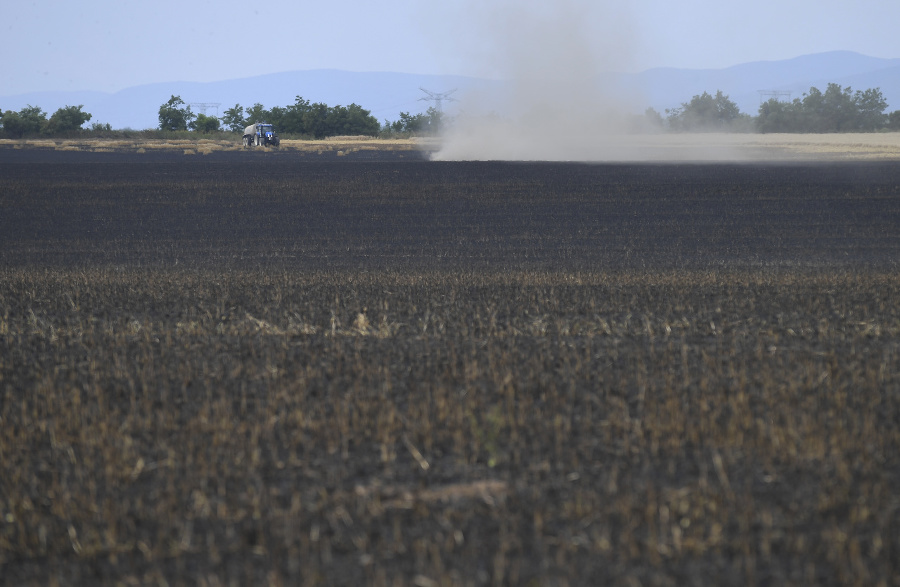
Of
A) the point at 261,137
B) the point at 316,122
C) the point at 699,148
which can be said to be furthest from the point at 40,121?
the point at 699,148

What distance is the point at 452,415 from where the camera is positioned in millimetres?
7598

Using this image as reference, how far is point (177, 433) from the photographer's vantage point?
24.1 ft

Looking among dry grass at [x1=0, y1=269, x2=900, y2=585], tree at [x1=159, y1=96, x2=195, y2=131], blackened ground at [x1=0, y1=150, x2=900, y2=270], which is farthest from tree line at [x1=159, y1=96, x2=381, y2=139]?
dry grass at [x1=0, y1=269, x2=900, y2=585]

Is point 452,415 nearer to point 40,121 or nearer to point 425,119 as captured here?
point 40,121

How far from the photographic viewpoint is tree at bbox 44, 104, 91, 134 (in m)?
103

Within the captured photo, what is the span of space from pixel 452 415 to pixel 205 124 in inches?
4555

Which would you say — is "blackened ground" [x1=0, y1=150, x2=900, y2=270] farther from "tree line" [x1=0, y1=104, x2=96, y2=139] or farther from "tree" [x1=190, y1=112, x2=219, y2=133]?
"tree" [x1=190, y1=112, x2=219, y2=133]

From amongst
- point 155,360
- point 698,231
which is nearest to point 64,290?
point 155,360

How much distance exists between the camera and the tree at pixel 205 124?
382ft

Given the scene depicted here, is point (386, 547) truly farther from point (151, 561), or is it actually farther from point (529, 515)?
point (151, 561)

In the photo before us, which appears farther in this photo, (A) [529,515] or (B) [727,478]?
(B) [727,478]

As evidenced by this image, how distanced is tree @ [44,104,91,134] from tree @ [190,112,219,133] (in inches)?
496

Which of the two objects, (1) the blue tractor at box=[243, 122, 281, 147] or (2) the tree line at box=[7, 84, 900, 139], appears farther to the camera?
(2) the tree line at box=[7, 84, 900, 139]

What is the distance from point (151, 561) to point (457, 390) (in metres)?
3.74
